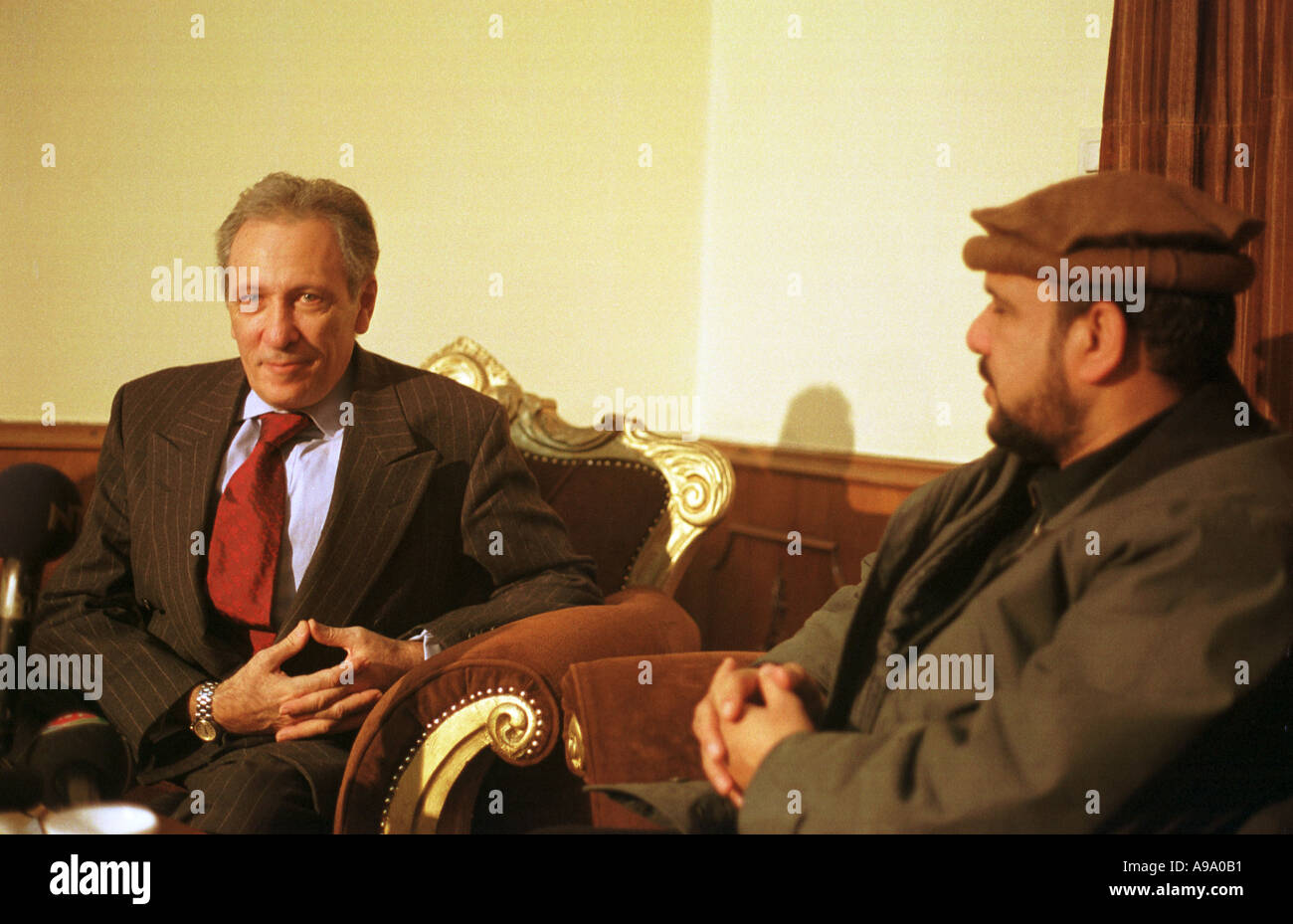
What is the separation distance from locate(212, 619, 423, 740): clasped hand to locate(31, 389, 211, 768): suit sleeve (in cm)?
12

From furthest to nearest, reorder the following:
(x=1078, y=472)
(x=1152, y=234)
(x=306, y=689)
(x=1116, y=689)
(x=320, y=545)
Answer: (x=320, y=545) < (x=306, y=689) < (x=1078, y=472) < (x=1152, y=234) < (x=1116, y=689)

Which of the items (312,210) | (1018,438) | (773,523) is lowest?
(773,523)

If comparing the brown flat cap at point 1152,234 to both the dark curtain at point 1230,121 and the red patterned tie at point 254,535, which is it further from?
the red patterned tie at point 254,535

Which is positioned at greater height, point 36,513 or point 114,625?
point 36,513

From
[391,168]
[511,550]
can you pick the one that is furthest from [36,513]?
[391,168]

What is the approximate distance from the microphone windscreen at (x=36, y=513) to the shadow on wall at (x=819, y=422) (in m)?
2.25

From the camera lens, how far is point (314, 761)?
194 cm

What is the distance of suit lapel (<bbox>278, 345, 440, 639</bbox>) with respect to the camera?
6.91ft

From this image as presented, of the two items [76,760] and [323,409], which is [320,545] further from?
[76,760]

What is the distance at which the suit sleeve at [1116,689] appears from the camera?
3.39 feet

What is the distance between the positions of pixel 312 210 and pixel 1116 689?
5.71ft

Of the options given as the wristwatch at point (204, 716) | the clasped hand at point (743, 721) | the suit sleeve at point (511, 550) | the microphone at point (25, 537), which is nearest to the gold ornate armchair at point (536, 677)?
the suit sleeve at point (511, 550)

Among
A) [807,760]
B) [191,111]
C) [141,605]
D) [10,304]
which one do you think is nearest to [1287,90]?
[807,760]

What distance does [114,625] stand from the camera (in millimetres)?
2154
